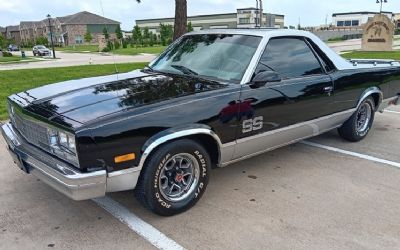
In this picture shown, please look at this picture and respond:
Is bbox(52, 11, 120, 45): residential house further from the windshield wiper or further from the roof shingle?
the windshield wiper

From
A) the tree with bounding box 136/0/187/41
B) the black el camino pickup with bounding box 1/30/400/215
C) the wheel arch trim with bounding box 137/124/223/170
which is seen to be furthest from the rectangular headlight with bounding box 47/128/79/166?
the tree with bounding box 136/0/187/41

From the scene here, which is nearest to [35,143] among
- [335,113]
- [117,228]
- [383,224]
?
[117,228]

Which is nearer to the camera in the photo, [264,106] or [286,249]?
[286,249]

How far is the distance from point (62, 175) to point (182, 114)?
108cm

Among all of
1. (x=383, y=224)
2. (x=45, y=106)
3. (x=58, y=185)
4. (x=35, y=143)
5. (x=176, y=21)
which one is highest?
(x=176, y=21)

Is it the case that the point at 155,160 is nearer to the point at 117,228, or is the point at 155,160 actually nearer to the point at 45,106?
the point at 117,228

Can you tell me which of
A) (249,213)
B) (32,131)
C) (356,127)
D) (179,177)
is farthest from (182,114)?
(356,127)

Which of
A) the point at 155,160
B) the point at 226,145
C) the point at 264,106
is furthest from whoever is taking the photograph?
the point at 264,106

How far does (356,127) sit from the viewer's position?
5598mm

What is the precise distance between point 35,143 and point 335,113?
3595mm

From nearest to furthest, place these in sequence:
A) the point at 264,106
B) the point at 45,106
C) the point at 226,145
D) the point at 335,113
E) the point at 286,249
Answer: the point at 286,249
the point at 45,106
the point at 226,145
the point at 264,106
the point at 335,113

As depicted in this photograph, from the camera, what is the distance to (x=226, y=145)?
3699 mm

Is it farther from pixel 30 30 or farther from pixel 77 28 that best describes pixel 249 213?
pixel 30 30

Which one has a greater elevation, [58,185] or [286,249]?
[58,185]
